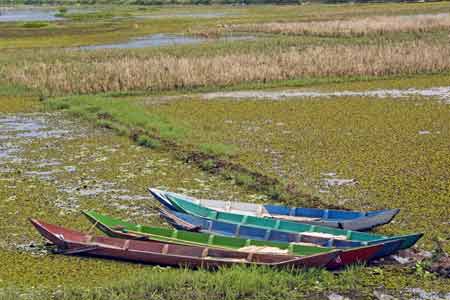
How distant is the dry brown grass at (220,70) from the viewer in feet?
70.2

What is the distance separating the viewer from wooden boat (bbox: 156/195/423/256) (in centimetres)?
756

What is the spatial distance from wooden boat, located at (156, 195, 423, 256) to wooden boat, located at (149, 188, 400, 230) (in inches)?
11.4

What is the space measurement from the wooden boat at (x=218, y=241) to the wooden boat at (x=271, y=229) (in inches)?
9.7

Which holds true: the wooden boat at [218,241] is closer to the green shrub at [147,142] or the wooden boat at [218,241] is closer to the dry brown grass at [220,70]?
the green shrub at [147,142]

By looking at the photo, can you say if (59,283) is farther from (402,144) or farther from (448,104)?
(448,104)

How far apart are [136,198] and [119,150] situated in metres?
3.50

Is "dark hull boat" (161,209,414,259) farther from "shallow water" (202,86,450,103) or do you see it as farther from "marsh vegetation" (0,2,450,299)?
"shallow water" (202,86,450,103)

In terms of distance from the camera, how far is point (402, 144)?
1306 centimetres

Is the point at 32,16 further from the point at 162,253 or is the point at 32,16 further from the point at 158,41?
the point at 162,253

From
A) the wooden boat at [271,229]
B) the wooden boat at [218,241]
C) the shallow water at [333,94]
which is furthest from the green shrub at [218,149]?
the shallow water at [333,94]

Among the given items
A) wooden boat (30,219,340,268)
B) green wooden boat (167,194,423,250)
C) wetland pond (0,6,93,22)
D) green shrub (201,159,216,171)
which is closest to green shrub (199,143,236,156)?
green shrub (201,159,216,171)

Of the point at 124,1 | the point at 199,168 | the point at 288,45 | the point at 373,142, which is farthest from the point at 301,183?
the point at 124,1

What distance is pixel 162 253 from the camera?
7.55 meters

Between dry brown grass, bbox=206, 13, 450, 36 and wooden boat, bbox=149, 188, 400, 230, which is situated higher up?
dry brown grass, bbox=206, 13, 450, 36
